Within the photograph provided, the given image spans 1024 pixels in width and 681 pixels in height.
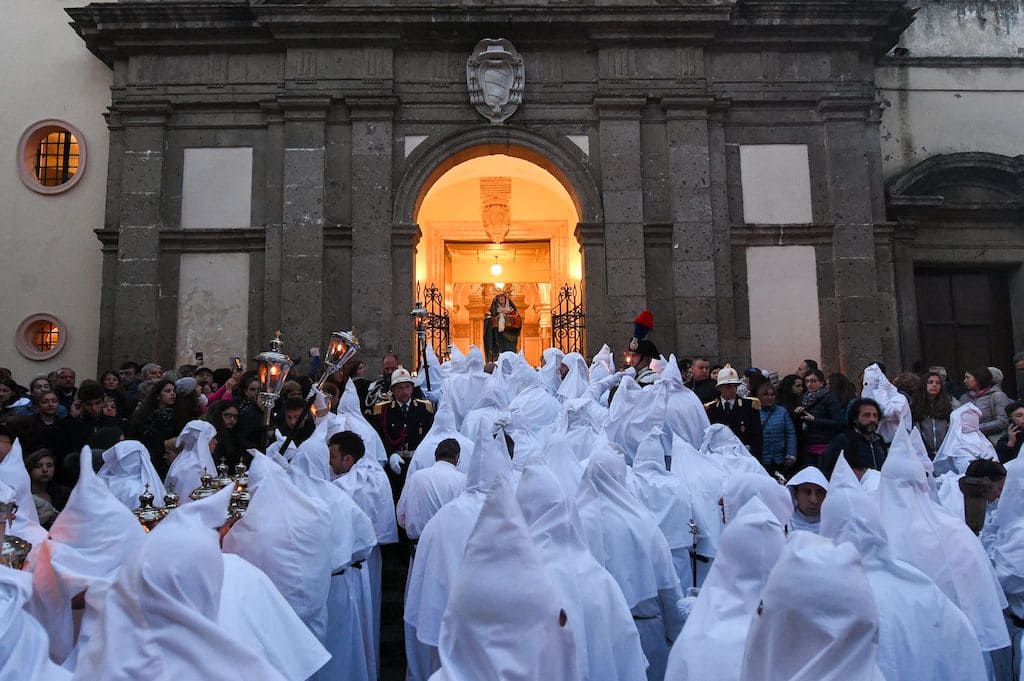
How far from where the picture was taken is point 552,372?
46.5ft

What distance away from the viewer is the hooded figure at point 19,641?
10.9 ft

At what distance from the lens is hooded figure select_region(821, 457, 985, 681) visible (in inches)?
170

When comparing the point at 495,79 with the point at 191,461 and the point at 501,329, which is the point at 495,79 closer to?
the point at 501,329

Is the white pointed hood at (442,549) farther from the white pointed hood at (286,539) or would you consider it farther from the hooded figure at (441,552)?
the white pointed hood at (286,539)

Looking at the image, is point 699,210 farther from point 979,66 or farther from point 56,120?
point 56,120

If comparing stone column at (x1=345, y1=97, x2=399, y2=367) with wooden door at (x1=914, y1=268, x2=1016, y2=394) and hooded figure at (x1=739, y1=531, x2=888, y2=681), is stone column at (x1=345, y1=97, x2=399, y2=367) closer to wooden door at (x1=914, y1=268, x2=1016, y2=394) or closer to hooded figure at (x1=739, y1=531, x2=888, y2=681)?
wooden door at (x1=914, y1=268, x2=1016, y2=394)

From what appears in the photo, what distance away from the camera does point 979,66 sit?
2003 centimetres

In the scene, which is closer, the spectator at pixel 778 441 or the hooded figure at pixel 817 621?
the hooded figure at pixel 817 621

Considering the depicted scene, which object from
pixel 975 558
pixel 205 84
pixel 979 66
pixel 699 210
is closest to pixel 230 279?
pixel 205 84

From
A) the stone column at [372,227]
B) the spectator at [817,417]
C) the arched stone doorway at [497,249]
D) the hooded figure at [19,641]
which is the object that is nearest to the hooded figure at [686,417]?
the spectator at [817,417]

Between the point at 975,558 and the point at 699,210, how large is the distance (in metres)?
12.4

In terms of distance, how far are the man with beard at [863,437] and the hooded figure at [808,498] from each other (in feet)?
6.55

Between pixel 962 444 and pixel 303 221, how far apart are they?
11775 mm

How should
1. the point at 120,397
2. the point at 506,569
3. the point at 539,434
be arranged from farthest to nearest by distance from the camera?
the point at 120,397 → the point at 539,434 → the point at 506,569
